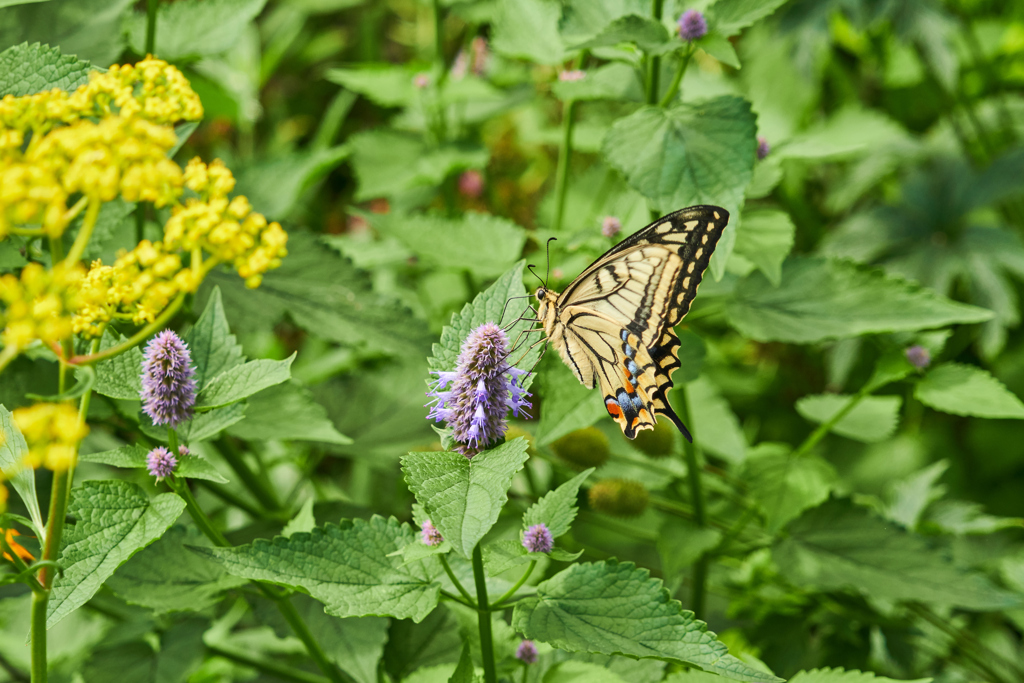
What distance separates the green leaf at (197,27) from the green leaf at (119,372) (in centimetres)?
89

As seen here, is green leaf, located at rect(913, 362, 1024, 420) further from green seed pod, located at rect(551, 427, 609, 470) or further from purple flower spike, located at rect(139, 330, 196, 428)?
purple flower spike, located at rect(139, 330, 196, 428)

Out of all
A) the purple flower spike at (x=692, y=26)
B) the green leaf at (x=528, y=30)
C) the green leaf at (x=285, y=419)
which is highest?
the purple flower spike at (x=692, y=26)

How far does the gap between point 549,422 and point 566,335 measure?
0.18 metres

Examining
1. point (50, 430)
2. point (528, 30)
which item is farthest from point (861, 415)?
point (50, 430)

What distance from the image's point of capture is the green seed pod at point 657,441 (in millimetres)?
1873

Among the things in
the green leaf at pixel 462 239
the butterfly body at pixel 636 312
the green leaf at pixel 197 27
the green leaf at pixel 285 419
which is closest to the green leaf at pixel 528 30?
the green leaf at pixel 462 239

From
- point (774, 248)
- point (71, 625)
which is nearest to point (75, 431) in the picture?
point (774, 248)

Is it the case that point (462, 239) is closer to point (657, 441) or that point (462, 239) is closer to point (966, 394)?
point (657, 441)

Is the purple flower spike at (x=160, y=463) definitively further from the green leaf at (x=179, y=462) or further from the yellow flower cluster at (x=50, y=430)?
the yellow flower cluster at (x=50, y=430)

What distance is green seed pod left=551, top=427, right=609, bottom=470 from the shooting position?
5.78 feet

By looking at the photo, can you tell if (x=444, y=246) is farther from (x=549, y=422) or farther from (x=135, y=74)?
(x=135, y=74)

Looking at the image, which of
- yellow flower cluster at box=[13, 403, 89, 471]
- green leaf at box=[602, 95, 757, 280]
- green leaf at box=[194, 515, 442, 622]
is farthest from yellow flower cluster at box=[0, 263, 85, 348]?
green leaf at box=[602, 95, 757, 280]

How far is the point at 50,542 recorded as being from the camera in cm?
99

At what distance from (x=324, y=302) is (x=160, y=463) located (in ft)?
2.37
